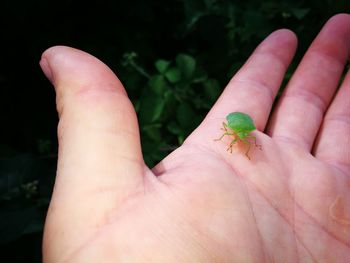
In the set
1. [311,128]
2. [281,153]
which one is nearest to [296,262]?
[281,153]

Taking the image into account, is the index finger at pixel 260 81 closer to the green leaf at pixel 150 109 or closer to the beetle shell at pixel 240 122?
the beetle shell at pixel 240 122

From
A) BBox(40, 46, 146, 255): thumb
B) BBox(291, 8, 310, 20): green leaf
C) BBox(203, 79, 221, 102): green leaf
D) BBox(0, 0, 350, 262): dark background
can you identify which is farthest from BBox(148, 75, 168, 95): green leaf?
BBox(291, 8, 310, 20): green leaf

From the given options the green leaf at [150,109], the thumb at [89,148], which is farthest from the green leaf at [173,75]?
the thumb at [89,148]

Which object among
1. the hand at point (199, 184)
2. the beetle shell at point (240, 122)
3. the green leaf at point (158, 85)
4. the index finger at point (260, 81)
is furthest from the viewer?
the green leaf at point (158, 85)

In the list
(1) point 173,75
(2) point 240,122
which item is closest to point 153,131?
(1) point 173,75

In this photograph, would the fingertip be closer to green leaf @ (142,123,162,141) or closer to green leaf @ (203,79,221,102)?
green leaf @ (203,79,221,102)

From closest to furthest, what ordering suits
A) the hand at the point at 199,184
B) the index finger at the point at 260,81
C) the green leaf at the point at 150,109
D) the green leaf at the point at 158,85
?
the hand at the point at 199,184, the index finger at the point at 260,81, the green leaf at the point at 150,109, the green leaf at the point at 158,85

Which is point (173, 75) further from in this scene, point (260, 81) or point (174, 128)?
point (260, 81)

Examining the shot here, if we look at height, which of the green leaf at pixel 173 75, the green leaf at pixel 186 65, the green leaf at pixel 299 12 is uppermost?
the green leaf at pixel 299 12
